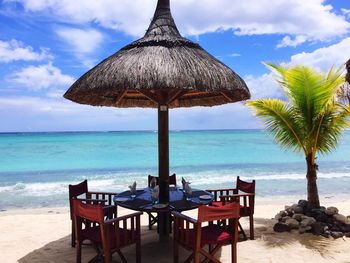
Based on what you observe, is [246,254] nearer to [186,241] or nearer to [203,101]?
[186,241]

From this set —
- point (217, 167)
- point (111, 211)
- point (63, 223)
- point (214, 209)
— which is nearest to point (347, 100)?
point (214, 209)

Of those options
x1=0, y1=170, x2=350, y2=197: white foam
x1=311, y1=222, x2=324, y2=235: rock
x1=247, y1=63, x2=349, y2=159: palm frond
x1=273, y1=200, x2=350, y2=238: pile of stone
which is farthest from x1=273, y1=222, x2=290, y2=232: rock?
x1=0, y1=170, x2=350, y2=197: white foam

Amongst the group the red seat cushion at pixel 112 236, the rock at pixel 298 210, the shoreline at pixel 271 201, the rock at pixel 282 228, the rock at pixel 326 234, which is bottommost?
the shoreline at pixel 271 201

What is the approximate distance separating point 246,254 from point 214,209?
1.52 meters

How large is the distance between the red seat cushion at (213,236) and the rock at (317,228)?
2.34m

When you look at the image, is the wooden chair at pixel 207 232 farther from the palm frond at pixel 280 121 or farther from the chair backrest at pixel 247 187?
the palm frond at pixel 280 121

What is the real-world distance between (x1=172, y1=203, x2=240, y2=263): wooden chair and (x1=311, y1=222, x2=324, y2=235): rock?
2.27 m

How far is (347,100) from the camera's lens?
601 cm

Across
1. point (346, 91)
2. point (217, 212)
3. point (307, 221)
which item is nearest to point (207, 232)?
point (217, 212)

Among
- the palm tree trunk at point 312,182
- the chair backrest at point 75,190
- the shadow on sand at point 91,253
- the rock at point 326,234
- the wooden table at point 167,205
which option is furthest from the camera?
the palm tree trunk at point 312,182

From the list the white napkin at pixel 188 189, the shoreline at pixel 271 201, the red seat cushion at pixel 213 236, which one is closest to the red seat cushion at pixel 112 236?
the red seat cushion at pixel 213 236

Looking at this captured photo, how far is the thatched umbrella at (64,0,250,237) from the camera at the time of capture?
14.7ft

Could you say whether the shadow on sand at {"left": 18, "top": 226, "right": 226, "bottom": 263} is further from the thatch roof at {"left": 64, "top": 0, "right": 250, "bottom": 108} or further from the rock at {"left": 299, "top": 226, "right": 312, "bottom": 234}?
the thatch roof at {"left": 64, "top": 0, "right": 250, "bottom": 108}

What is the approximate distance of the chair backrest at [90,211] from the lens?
385cm
